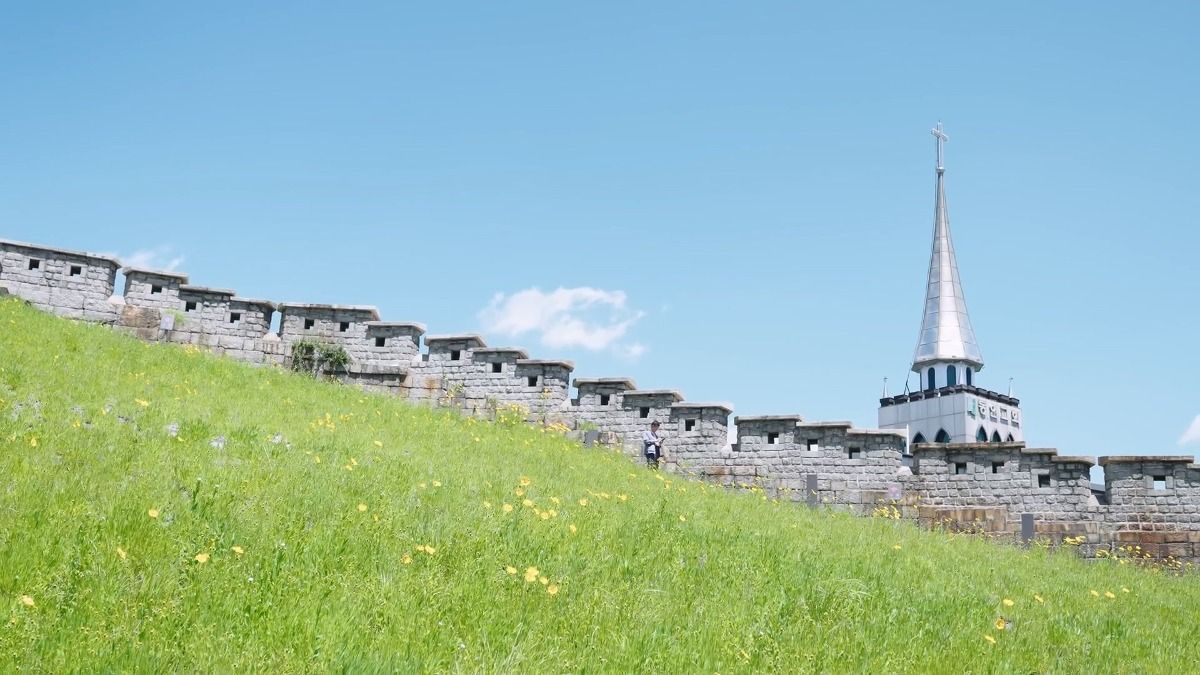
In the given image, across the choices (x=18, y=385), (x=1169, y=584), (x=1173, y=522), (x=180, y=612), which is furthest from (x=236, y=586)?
(x=1173, y=522)

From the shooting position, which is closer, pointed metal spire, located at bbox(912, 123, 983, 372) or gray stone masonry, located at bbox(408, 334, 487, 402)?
gray stone masonry, located at bbox(408, 334, 487, 402)

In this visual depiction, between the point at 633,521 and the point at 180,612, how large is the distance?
14.5 feet

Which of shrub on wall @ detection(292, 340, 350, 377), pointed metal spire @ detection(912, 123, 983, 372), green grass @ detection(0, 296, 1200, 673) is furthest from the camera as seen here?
Result: pointed metal spire @ detection(912, 123, 983, 372)

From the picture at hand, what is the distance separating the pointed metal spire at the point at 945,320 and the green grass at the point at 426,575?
58133mm

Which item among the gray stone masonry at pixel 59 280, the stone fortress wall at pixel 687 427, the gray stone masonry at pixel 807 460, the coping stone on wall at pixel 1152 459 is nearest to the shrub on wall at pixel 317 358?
the stone fortress wall at pixel 687 427

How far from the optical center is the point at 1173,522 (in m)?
16.0

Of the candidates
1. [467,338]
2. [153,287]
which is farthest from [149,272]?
[467,338]

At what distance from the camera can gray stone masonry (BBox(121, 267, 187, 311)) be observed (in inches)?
782

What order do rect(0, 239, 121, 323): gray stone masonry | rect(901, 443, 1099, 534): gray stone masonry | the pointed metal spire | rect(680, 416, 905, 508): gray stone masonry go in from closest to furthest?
rect(901, 443, 1099, 534): gray stone masonry < rect(680, 416, 905, 508): gray stone masonry < rect(0, 239, 121, 323): gray stone masonry < the pointed metal spire

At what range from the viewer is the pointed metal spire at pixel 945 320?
65812 mm

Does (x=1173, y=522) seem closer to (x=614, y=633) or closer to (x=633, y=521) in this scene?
(x=633, y=521)

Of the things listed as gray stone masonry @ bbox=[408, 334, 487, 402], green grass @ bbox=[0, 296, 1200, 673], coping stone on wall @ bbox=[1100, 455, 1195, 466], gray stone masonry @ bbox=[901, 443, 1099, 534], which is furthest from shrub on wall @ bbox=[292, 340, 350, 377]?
coping stone on wall @ bbox=[1100, 455, 1195, 466]

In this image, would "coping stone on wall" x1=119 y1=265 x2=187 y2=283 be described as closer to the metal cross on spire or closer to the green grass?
the green grass

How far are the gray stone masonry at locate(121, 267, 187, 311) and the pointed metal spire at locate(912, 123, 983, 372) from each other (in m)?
57.2
